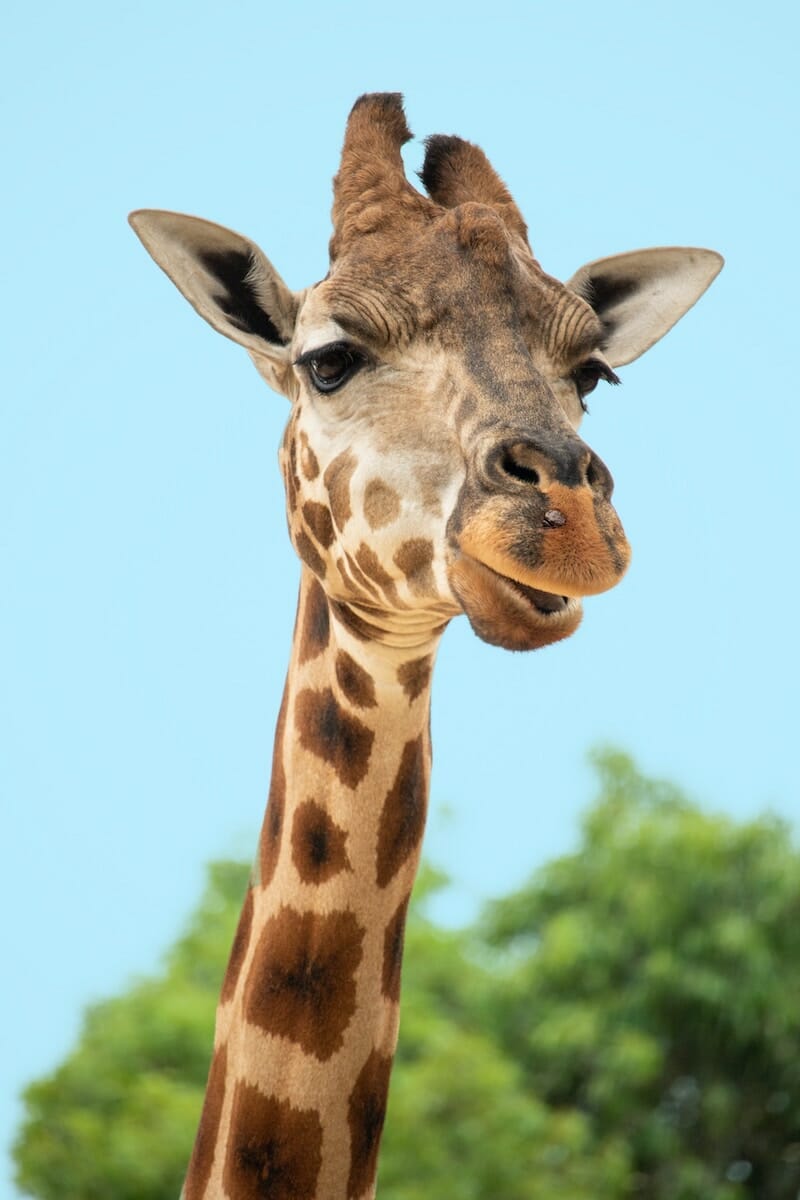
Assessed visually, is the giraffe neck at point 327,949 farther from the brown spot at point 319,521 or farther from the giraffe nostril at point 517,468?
A: the giraffe nostril at point 517,468

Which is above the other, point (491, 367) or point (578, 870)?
point (578, 870)

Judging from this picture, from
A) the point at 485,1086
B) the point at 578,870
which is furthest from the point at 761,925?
the point at 485,1086

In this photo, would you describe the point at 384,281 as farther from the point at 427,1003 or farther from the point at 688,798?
the point at 688,798

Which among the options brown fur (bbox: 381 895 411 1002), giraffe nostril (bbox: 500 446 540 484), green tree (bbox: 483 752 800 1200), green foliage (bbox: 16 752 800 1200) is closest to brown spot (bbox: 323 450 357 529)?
giraffe nostril (bbox: 500 446 540 484)

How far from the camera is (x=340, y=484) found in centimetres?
460

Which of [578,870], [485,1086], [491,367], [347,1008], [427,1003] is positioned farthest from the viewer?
[578,870]

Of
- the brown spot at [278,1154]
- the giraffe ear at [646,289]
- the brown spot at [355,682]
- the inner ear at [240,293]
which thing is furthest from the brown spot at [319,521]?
the brown spot at [278,1154]

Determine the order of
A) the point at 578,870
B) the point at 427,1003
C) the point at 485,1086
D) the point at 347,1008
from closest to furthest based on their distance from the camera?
the point at 347,1008, the point at 485,1086, the point at 427,1003, the point at 578,870

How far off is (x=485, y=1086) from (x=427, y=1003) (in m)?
3.28

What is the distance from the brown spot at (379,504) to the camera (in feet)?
14.5

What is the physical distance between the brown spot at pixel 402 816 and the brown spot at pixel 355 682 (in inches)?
7.2

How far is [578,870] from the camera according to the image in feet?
54.4

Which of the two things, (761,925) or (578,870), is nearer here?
(761,925)

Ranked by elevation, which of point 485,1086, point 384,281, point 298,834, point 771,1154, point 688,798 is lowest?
point 298,834
